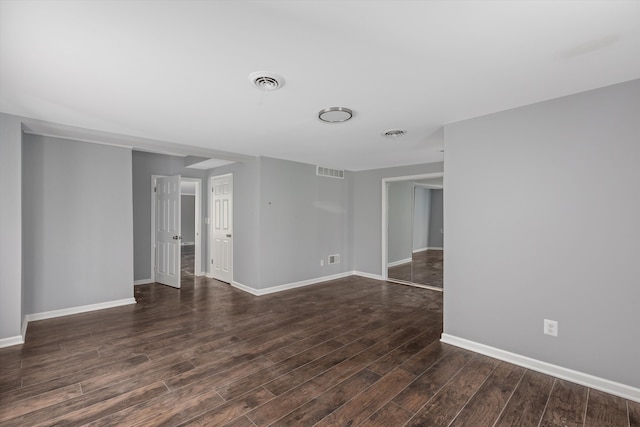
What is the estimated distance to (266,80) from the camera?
211 centimetres

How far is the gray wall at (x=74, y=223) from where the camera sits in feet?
11.9

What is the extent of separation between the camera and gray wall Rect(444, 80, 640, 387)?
220 cm

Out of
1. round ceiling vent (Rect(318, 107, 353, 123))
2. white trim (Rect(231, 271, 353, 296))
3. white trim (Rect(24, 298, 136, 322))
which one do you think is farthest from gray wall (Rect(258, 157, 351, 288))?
round ceiling vent (Rect(318, 107, 353, 123))

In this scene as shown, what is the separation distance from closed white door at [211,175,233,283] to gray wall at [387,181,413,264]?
10.6 feet

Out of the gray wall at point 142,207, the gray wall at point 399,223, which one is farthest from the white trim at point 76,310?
the gray wall at point 399,223

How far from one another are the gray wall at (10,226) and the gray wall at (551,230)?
4.46m

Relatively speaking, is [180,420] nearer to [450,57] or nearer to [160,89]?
[160,89]

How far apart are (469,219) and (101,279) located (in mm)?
4838

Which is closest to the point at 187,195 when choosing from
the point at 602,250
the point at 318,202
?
the point at 318,202

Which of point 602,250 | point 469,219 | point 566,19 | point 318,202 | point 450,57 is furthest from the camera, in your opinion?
point 318,202

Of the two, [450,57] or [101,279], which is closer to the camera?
[450,57]

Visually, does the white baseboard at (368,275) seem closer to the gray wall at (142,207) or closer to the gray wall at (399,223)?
the gray wall at (399,223)

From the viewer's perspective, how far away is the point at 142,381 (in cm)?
235

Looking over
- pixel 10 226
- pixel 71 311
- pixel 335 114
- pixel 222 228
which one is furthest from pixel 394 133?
pixel 71 311
